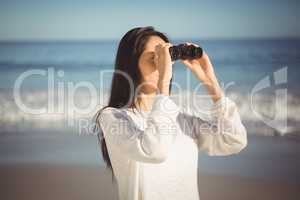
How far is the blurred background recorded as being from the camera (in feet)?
6.62

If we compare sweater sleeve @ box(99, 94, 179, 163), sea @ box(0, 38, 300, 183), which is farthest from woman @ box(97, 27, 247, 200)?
sea @ box(0, 38, 300, 183)

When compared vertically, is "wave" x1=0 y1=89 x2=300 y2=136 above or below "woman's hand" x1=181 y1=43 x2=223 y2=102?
below

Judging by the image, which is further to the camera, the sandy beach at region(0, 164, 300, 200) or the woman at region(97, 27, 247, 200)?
the sandy beach at region(0, 164, 300, 200)

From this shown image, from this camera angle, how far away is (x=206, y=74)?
1.53 metres

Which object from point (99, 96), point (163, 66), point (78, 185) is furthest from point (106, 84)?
point (163, 66)

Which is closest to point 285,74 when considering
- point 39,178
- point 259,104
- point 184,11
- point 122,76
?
point 259,104

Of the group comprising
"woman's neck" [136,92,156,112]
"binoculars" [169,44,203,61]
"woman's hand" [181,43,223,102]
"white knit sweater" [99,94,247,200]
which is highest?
"binoculars" [169,44,203,61]

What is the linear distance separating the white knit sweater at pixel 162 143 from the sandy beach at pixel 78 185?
22.8 inches

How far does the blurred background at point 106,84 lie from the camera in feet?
6.62

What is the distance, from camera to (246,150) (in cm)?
204

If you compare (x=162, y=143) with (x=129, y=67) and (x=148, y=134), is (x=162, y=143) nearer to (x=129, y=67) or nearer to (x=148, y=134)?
(x=148, y=134)

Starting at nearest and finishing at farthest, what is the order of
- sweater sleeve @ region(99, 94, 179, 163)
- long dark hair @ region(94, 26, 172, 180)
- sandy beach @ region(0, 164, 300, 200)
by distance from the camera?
sweater sleeve @ region(99, 94, 179, 163)
long dark hair @ region(94, 26, 172, 180)
sandy beach @ region(0, 164, 300, 200)

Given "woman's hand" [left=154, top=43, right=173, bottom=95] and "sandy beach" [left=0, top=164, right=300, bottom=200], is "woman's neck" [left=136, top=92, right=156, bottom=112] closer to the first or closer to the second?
"woman's hand" [left=154, top=43, right=173, bottom=95]

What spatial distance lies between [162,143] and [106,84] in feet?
2.53
